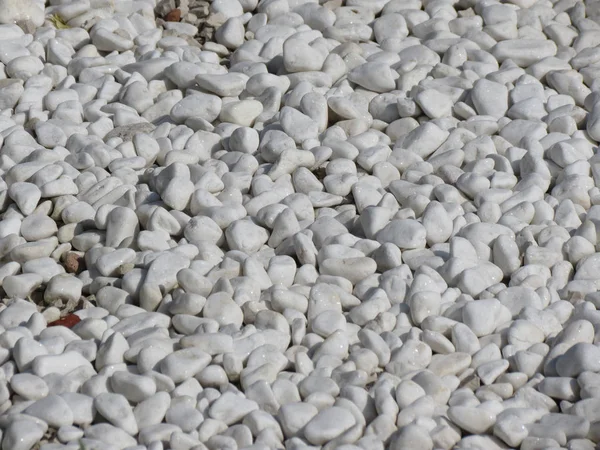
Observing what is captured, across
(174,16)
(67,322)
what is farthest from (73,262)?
(174,16)

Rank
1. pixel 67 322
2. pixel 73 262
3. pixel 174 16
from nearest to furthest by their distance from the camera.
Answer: pixel 67 322, pixel 73 262, pixel 174 16

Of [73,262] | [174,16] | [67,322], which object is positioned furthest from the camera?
[174,16]

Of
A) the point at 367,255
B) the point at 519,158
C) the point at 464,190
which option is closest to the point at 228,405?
the point at 367,255

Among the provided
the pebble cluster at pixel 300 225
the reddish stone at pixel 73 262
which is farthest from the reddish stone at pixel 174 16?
the reddish stone at pixel 73 262

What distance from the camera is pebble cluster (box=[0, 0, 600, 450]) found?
1913mm

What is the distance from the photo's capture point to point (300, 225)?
2467mm

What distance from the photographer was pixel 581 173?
8.46 ft

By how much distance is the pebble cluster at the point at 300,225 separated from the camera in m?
1.91

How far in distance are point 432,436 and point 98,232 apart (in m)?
1.00

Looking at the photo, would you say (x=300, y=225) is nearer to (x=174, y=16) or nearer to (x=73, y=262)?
(x=73, y=262)

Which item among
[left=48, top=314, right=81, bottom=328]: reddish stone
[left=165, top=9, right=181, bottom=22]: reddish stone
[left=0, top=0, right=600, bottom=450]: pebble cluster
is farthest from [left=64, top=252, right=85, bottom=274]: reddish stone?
[left=165, top=9, right=181, bottom=22]: reddish stone

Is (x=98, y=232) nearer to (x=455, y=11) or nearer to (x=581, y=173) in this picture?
(x=581, y=173)

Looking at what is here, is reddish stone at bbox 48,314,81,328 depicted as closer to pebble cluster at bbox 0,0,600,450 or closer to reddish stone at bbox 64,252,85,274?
pebble cluster at bbox 0,0,600,450

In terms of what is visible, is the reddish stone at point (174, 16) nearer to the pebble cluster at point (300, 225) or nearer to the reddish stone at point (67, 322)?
the pebble cluster at point (300, 225)
